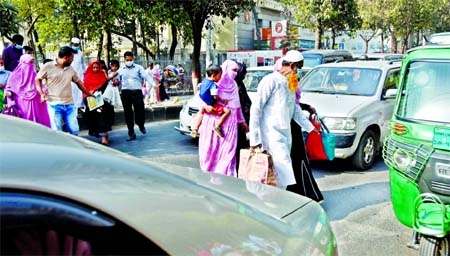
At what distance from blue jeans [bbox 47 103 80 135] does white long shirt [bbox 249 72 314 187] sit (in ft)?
10.7

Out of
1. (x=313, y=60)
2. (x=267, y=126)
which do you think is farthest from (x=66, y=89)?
(x=313, y=60)

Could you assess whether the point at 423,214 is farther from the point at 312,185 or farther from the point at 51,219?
the point at 51,219

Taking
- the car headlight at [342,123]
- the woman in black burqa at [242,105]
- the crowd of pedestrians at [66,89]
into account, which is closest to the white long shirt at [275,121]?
the woman in black burqa at [242,105]

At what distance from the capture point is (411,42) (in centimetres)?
3572

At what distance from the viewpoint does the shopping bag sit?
4414 millimetres

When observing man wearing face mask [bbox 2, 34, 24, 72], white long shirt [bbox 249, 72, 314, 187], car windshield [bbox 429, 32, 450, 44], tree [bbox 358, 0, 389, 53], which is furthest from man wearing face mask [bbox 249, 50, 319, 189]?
tree [bbox 358, 0, 389, 53]

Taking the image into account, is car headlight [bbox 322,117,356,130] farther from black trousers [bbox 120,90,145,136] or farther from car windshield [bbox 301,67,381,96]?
black trousers [bbox 120,90,145,136]

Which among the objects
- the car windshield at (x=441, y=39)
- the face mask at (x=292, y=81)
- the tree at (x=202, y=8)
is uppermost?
the tree at (x=202, y=8)

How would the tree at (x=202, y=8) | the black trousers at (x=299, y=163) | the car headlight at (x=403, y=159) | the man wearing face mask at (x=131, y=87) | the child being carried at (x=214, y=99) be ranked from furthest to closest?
the tree at (x=202, y=8) → the man wearing face mask at (x=131, y=87) → the child being carried at (x=214, y=99) → the black trousers at (x=299, y=163) → the car headlight at (x=403, y=159)

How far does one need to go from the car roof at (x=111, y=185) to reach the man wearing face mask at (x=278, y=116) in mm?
2640

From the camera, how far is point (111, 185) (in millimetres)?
1369

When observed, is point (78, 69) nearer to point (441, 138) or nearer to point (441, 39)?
point (441, 39)

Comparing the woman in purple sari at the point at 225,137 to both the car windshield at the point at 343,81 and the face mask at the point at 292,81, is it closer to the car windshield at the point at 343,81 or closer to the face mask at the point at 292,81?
the face mask at the point at 292,81

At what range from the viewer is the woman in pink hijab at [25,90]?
7.09 metres
